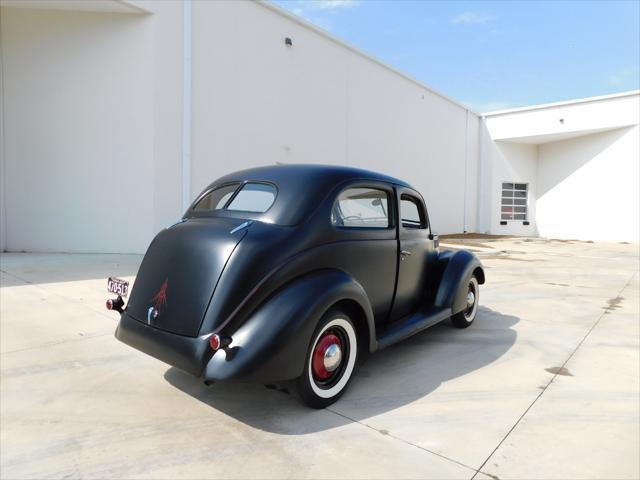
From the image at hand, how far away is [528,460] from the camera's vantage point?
85.5 inches

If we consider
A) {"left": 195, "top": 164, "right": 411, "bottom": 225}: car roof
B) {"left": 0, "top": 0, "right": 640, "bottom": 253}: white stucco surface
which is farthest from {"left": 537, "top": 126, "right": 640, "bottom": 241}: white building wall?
{"left": 195, "top": 164, "right": 411, "bottom": 225}: car roof

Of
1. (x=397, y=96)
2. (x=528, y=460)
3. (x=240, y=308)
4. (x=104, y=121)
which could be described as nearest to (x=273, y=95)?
(x=104, y=121)

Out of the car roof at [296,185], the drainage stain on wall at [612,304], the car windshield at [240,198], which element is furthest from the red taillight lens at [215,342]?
the drainage stain on wall at [612,304]

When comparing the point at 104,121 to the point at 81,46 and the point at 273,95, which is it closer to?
the point at 81,46

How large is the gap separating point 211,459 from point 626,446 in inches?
88.7

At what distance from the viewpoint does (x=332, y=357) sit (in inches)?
108

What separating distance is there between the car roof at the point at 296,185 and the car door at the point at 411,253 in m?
0.54

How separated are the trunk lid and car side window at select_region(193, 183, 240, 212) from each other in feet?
1.19

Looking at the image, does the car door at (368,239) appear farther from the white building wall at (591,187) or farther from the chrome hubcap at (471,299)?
the white building wall at (591,187)

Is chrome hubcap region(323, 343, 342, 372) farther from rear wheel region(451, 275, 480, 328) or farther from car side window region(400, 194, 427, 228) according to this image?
rear wheel region(451, 275, 480, 328)

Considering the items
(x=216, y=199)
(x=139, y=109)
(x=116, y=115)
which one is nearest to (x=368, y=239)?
(x=216, y=199)

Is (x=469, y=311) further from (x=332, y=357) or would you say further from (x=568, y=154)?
(x=568, y=154)

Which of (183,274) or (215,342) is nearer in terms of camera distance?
(215,342)

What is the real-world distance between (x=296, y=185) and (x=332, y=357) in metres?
1.18
